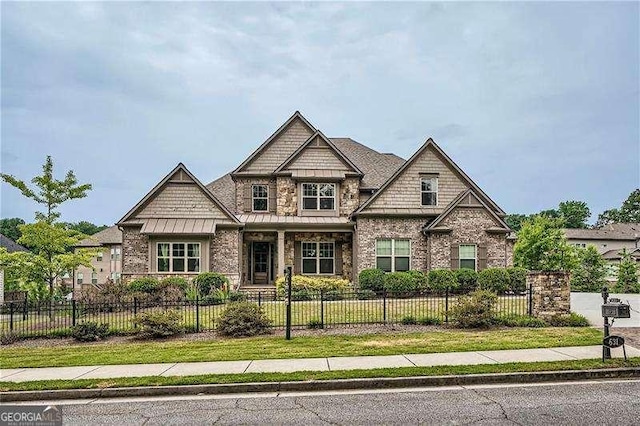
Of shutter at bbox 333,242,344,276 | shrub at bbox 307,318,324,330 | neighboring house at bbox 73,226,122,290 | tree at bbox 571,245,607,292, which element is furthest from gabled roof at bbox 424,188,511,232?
neighboring house at bbox 73,226,122,290

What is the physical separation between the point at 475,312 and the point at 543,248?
25.1m

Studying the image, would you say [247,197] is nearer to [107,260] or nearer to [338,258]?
[338,258]

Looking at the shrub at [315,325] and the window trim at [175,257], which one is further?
the window trim at [175,257]

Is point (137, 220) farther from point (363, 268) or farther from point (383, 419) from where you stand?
point (383, 419)

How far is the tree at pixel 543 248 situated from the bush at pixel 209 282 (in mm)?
23442

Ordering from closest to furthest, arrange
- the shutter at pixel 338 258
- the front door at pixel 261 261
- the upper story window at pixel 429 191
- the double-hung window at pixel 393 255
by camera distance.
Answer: the double-hung window at pixel 393 255 → the upper story window at pixel 429 191 → the shutter at pixel 338 258 → the front door at pixel 261 261

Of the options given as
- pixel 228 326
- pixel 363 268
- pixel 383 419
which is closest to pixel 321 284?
pixel 363 268

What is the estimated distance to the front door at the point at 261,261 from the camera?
27.3m

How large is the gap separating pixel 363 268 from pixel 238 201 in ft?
28.2

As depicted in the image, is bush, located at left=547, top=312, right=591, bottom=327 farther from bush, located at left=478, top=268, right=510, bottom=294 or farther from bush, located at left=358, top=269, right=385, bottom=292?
bush, located at left=358, top=269, right=385, bottom=292

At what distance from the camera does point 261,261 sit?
27.6 metres

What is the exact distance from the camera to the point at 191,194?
24.6 m

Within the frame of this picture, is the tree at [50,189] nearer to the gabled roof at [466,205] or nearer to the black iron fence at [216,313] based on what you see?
the black iron fence at [216,313]

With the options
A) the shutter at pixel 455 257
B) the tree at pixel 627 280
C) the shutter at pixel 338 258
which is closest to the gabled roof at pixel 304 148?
the shutter at pixel 338 258
